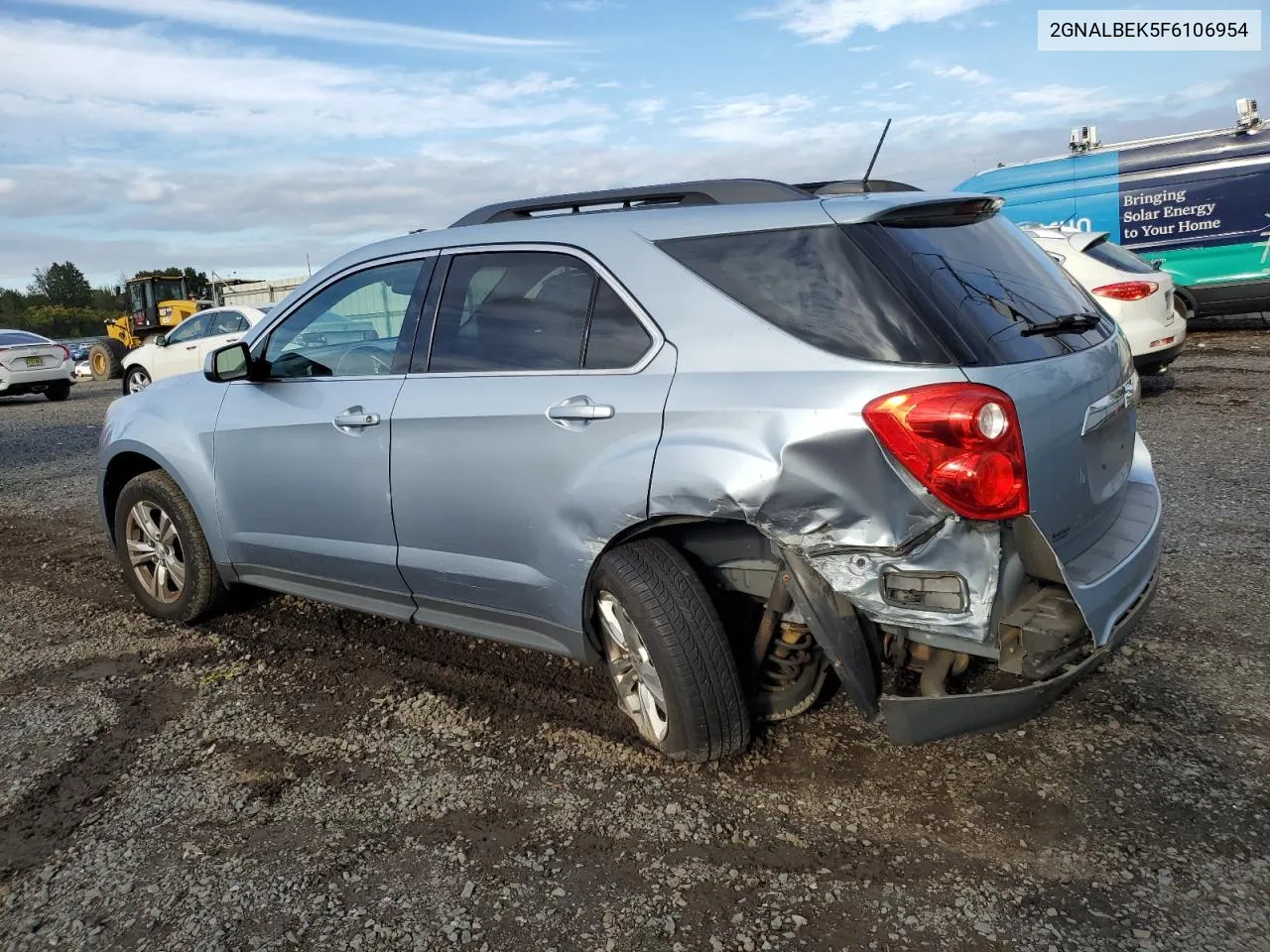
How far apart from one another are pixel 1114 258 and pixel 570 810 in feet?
29.3

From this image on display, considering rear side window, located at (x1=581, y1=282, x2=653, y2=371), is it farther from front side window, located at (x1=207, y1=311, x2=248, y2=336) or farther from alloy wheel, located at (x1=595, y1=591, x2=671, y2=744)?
front side window, located at (x1=207, y1=311, x2=248, y2=336)

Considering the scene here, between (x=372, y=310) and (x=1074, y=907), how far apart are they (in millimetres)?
3120

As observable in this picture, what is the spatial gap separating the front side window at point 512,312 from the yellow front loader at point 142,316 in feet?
83.7

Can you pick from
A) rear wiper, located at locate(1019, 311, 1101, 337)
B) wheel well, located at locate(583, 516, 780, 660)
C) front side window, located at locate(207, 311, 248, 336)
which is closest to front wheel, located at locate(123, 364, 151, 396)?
front side window, located at locate(207, 311, 248, 336)

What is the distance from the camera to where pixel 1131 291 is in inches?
368

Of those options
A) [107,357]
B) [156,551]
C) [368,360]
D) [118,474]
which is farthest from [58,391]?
[368,360]

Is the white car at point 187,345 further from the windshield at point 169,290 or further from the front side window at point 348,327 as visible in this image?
the windshield at point 169,290

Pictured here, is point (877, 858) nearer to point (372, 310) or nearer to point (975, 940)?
point (975, 940)

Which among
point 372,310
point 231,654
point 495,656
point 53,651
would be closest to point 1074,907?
point 495,656

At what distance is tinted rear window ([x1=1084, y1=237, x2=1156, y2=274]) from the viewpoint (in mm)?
9562

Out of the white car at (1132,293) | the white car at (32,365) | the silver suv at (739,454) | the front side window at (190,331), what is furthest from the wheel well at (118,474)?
the white car at (32,365)

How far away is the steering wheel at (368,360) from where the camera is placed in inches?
148

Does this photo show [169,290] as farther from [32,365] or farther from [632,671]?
[632,671]

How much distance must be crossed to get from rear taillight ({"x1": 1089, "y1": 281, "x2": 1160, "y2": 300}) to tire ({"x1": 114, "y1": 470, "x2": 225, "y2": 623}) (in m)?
8.24
